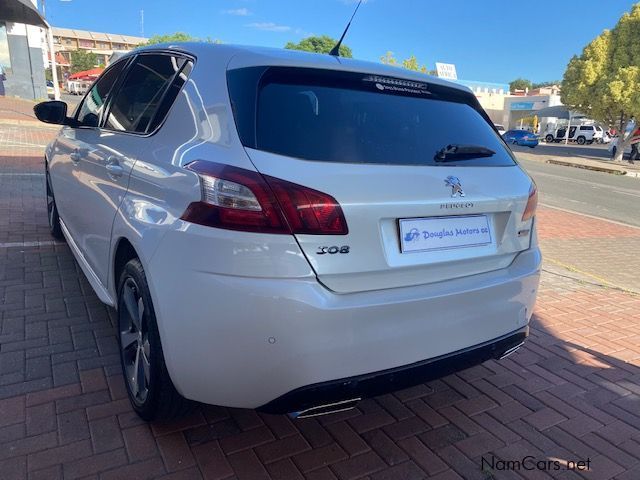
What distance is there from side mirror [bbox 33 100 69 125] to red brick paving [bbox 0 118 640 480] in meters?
1.30

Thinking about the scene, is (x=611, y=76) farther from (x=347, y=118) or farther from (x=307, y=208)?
(x=307, y=208)

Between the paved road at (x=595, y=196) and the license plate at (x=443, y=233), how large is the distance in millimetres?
8914

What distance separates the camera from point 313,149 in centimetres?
196

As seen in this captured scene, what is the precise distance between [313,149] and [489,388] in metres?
1.92

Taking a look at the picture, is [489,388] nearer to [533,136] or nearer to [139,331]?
[139,331]

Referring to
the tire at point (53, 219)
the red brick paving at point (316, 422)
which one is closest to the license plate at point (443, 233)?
the red brick paving at point (316, 422)

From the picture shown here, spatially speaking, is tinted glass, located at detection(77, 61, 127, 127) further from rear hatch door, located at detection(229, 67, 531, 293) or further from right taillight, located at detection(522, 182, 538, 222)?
right taillight, located at detection(522, 182, 538, 222)

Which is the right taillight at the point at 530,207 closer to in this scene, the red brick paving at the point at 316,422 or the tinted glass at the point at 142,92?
the red brick paving at the point at 316,422

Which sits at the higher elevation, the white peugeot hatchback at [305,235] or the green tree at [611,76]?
the green tree at [611,76]

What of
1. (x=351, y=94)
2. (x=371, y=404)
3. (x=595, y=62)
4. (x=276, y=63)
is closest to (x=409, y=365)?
(x=371, y=404)

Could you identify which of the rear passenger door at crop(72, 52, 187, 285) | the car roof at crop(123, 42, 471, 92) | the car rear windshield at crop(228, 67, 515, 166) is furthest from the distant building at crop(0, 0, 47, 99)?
the car rear windshield at crop(228, 67, 515, 166)

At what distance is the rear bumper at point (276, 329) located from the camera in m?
1.78

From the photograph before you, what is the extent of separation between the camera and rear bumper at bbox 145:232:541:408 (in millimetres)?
1782

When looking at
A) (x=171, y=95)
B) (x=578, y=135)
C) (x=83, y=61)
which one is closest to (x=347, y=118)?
(x=171, y=95)
